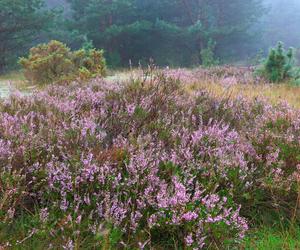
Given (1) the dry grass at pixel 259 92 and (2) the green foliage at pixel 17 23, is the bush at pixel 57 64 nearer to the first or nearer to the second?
(1) the dry grass at pixel 259 92

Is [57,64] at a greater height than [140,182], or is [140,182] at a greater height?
→ [140,182]

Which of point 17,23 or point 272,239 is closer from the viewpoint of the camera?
point 272,239

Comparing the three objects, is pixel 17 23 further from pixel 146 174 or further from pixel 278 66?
pixel 146 174

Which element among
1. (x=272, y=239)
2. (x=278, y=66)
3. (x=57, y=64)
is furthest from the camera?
(x=57, y=64)

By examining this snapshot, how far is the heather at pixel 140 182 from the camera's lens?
1973 millimetres

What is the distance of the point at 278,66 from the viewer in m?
9.28

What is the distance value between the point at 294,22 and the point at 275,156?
43189 mm

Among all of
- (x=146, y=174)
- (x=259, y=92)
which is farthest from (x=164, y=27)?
(x=146, y=174)

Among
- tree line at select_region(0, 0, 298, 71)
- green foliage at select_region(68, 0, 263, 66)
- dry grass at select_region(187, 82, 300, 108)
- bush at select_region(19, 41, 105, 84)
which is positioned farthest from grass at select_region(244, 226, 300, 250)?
green foliage at select_region(68, 0, 263, 66)

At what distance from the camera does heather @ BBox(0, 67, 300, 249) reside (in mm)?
1973

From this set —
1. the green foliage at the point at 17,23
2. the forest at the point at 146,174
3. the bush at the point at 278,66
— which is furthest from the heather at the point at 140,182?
the green foliage at the point at 17,23

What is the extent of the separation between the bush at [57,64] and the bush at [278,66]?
4.32 meters

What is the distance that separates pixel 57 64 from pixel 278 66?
224 inches

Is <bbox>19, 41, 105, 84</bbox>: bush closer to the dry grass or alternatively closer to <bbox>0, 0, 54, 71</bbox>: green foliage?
the dry grass
